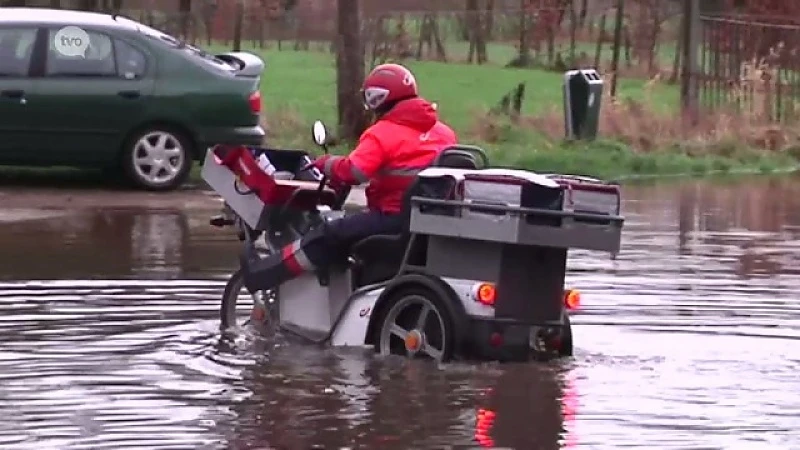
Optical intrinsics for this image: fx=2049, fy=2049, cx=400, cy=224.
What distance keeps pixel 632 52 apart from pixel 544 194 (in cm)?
4136

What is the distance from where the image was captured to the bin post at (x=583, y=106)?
24.6 m

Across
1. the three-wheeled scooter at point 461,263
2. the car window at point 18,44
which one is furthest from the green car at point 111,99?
the three-wheeled scooter at point 461,263

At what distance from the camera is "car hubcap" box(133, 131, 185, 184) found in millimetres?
19250

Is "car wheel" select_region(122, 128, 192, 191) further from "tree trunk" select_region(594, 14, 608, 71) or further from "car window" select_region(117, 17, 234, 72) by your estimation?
"tree trunk" select_region(594, 14, 608, 71)

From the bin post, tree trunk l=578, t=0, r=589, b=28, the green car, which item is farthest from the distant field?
the green car

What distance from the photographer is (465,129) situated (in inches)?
1048

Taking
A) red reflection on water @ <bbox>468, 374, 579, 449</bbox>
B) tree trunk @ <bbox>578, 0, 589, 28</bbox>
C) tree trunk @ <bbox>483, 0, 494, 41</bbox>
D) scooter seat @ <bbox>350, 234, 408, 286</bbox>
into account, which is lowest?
red reflection on water @ <bbox>468, 374, 579, 449</bbox>

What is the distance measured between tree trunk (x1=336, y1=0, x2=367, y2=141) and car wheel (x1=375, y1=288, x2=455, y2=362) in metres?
13.2

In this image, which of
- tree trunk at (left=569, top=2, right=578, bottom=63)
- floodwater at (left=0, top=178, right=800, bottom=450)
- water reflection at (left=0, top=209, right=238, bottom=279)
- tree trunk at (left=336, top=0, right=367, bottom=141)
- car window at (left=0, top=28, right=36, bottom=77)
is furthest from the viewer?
tree trunk at (left=569, top=2, right=578, bottom=63)

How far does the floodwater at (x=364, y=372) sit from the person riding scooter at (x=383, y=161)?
1.97ft

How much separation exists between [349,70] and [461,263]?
13.9 meters

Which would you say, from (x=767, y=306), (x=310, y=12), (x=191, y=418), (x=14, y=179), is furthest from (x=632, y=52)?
(x=191, y=418)

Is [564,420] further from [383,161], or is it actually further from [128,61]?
[128,61]

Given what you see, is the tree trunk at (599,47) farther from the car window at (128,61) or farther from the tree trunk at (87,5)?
the car window at (128,61)
